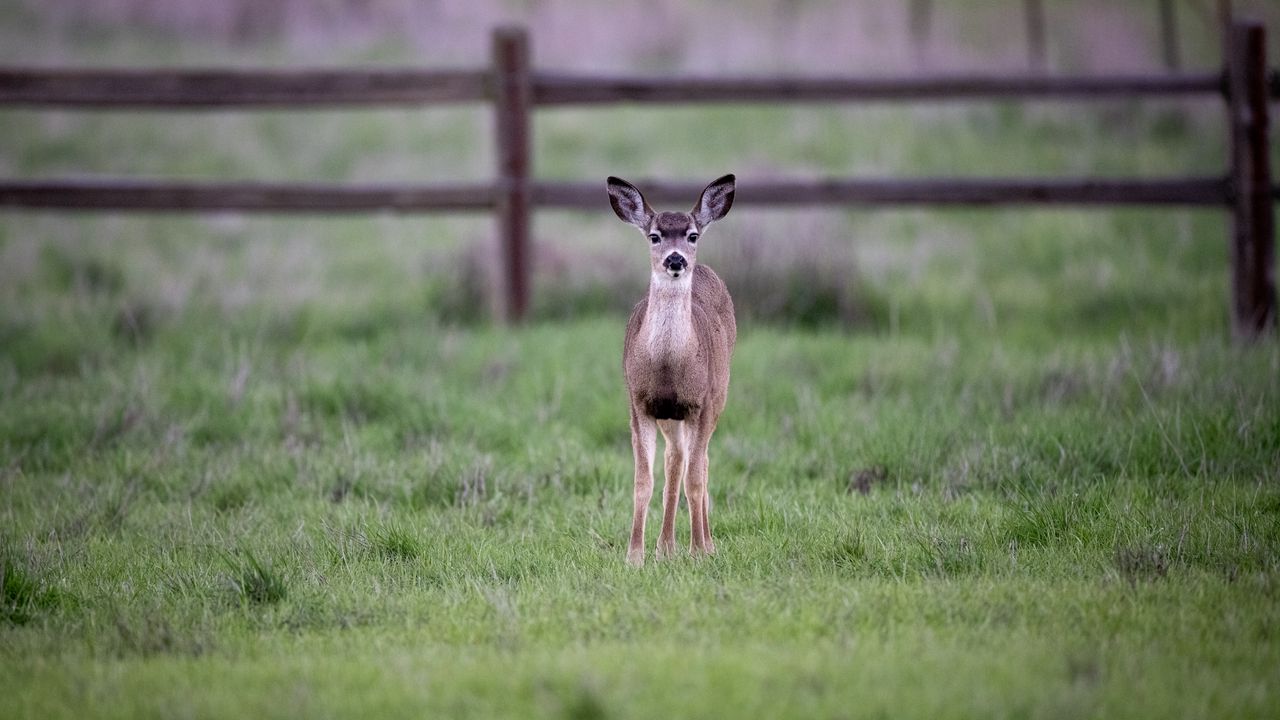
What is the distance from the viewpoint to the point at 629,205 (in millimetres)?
5367

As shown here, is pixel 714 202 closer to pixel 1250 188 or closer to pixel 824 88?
pixel 824 88

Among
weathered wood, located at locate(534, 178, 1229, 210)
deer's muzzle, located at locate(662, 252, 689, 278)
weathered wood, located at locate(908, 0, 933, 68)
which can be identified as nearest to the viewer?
deer's muzzle, located at locate(662, 252, 689, 278)

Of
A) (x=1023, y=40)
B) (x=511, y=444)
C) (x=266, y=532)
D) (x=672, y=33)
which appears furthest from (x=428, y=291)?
(x=1023, y=40)

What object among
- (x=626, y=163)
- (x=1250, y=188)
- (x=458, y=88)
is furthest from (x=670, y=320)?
(x=626, y=163)

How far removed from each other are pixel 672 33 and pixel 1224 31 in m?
12.7

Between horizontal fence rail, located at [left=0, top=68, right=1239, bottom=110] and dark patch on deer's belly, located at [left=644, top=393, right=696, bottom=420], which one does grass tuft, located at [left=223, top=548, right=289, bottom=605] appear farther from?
horizontal fence rail, located at [left=0, top=68, right=1239, bottom=110]

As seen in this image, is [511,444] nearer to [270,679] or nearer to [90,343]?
[270,679]

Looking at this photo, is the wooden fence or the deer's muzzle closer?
the deer's muzzle

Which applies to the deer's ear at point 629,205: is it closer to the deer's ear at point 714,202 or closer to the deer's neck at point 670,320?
the deer's ear at point 714,202

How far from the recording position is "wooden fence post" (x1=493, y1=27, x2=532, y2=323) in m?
8.94

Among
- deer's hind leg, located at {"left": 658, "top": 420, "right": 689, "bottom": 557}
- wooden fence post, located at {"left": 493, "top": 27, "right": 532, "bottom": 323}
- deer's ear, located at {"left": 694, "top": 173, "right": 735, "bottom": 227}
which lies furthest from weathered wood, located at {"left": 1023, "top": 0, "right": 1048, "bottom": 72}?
deer's hind leg, located at {"left": 658, "top": 420, "right": 689, "bottom": 557}

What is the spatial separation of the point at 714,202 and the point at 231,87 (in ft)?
15.9

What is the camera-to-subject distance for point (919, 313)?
30.2ft

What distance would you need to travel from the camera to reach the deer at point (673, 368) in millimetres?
4953
